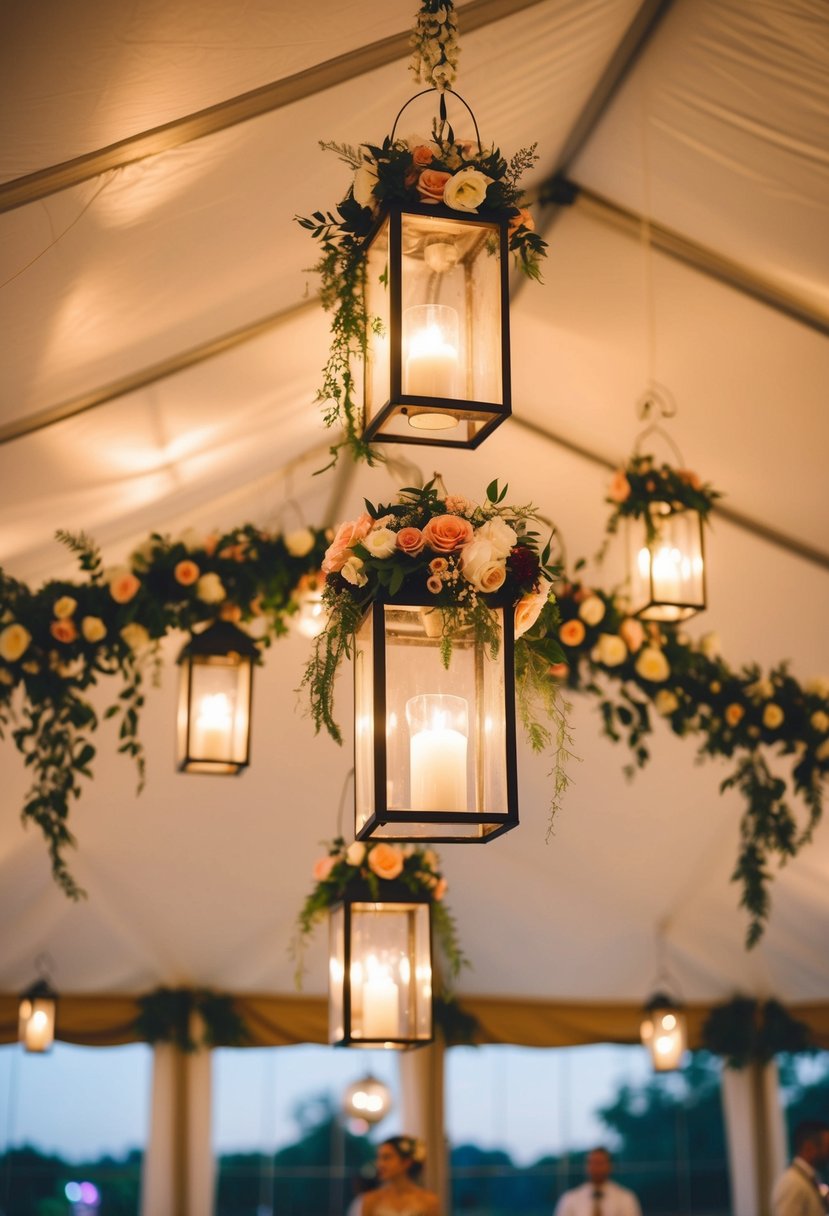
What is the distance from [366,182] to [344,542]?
0.73m

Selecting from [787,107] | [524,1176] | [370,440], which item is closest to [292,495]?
[787,107]

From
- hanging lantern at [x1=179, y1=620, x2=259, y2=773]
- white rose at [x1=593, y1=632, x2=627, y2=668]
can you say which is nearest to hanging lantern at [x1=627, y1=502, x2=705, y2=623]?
white rose at [x1=593, y1=632, x2=627, y2=668]

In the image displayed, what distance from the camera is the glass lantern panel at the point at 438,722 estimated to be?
2666 mm

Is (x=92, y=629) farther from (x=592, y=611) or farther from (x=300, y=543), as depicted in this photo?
(x=592, y=611)

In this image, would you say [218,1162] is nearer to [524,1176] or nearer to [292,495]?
[524,1176]

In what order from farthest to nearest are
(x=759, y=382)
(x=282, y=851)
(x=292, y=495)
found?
(x=282, y=851) → (x=292, y=495) → (x=759, y=382)

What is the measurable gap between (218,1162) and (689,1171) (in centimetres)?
387

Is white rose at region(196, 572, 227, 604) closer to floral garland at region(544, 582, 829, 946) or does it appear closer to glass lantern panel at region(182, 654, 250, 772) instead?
glass lantern panel at region(182, 654, 250, 772)

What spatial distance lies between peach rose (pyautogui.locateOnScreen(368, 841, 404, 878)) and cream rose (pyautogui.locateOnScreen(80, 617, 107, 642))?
127cm

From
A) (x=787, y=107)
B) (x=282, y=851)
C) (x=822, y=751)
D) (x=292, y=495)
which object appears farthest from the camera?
(x=282, y=851)

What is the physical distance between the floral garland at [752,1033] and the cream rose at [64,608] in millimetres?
6858

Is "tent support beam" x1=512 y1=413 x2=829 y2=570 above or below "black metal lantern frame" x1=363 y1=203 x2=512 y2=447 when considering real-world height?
above

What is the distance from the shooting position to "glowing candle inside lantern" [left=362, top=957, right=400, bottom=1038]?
4.21m

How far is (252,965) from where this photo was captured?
9758mm
